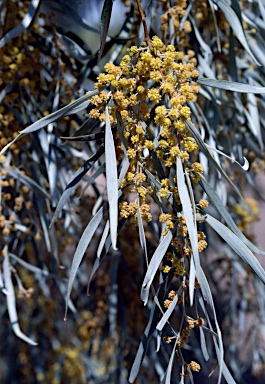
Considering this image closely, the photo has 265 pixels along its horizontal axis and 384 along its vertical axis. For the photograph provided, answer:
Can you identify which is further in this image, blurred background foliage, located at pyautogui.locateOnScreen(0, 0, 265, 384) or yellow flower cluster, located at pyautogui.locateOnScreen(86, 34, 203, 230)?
blurred background foliage, located at pyautogui.locateOnScreen(0, 0, 265, 384)

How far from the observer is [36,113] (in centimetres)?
109

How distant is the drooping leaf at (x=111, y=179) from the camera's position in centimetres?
61

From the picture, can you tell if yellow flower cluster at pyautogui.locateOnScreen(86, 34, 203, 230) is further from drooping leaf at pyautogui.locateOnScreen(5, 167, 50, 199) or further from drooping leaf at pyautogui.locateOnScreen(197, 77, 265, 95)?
drooping leaf at pyautogui.locateOnScreen(5, 167, 50, 199)

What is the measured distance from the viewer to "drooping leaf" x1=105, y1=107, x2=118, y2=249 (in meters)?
0.61

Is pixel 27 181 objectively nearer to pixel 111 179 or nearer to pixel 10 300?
pixel 10 300

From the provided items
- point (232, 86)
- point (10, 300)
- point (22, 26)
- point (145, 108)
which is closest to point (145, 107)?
point (145, 108)

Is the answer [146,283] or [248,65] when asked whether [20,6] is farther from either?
[146,283]

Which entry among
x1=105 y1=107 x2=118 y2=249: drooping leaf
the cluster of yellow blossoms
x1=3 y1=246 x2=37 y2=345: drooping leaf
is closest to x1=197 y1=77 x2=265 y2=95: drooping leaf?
the cluster of yellow blossoms

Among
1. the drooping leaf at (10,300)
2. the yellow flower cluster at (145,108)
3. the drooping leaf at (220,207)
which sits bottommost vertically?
the drooping leaf at (10,300)

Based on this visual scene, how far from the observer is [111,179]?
0.63 metres

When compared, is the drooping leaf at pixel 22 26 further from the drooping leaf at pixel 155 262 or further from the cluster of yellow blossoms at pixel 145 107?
the drooping leaf at pixel 155 262

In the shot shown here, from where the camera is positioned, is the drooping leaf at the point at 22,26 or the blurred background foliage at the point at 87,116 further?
the blurred background foliage at the point at 87,116

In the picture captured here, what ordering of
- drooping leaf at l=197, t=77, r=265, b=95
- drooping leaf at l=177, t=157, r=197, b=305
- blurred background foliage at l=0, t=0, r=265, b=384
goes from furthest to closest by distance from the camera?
1. blurred background foliage at l=0, t=0, r=265, b=384
2. drooping leaf at l=197, t=77, r=265, b=95
3. drooping leaf at l=177, t=157, r=197, b=305

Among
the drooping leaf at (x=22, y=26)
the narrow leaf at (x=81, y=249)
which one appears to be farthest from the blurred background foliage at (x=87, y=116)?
the narrow leaf at (x=81, y=249)
